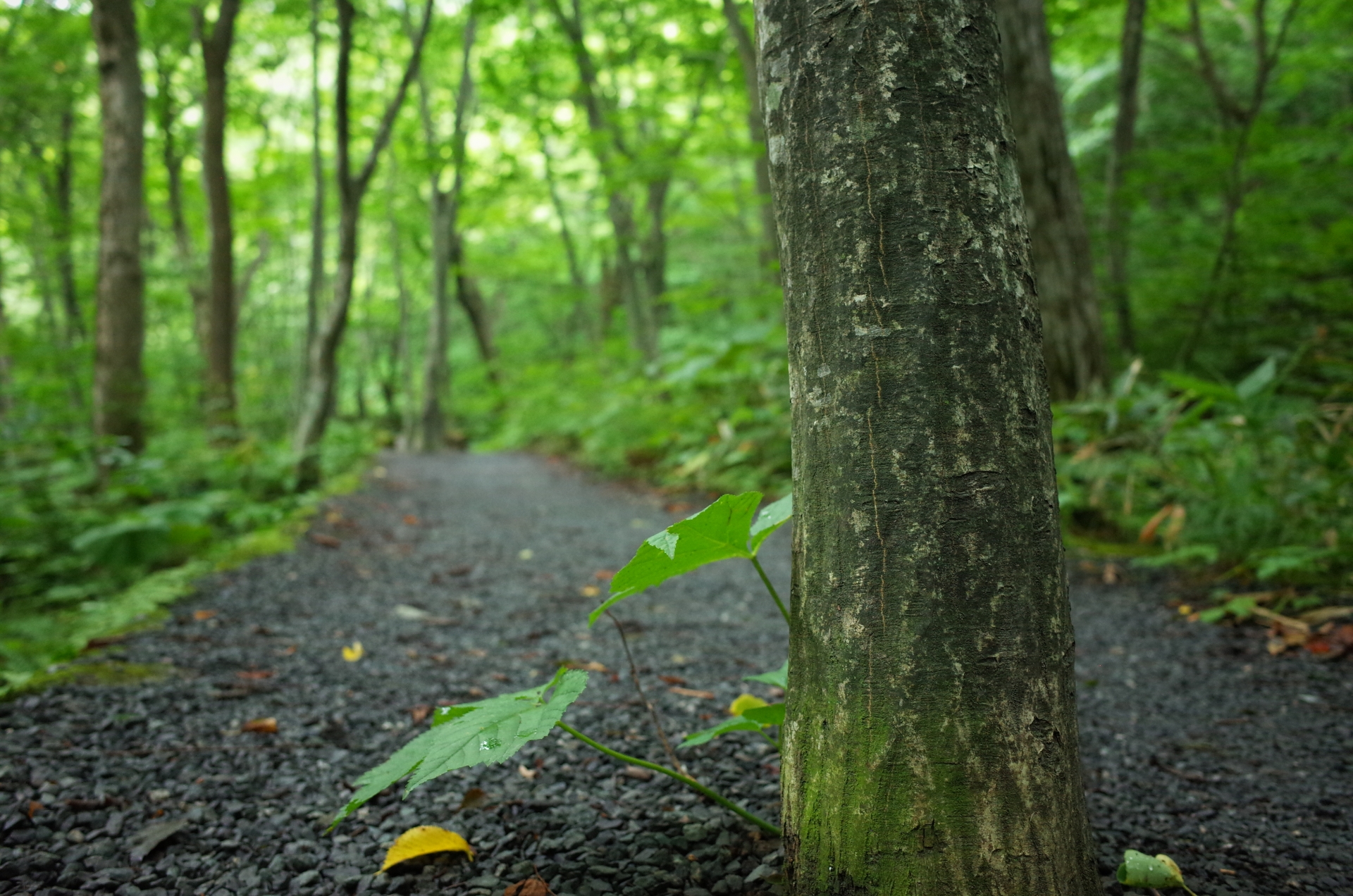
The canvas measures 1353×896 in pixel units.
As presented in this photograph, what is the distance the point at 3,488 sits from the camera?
411 centimetres

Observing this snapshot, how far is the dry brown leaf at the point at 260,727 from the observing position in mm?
1925

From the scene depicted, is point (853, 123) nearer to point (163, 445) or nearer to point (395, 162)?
point (163, 445)

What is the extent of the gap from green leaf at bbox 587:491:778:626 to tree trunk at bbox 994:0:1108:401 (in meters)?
3.89

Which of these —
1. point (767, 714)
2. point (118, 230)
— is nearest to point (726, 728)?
point (767, 714)

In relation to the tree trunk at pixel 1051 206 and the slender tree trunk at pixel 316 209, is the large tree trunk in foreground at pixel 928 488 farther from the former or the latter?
the slender tree trunk at pixel 316 209

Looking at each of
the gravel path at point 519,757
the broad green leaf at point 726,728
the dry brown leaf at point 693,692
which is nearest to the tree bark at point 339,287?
the gravel path at point 519,757

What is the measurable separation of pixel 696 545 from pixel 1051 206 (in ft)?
13.7

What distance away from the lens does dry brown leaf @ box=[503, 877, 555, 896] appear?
1203mm

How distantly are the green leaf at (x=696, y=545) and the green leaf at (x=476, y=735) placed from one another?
0.46 feet

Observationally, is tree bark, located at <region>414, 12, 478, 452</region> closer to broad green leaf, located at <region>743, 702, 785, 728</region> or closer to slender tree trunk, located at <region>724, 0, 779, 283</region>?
slender tree trunk, located at <region>724, 0, 779, 283</region>

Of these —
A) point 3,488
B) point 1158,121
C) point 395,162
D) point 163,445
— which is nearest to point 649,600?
point 3,488

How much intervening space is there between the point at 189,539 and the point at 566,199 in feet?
53.5

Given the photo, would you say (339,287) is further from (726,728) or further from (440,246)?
(440,246)

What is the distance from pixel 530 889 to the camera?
1.21 metres
